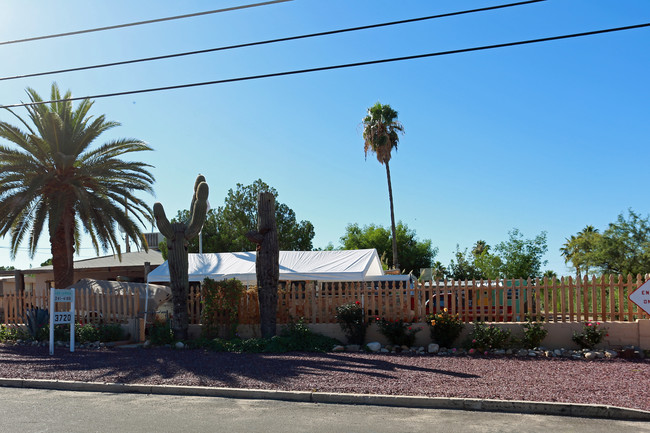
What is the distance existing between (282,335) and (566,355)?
22.5 ft

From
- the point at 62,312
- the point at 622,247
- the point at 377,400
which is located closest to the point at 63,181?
the point at 62,312

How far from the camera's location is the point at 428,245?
43.2 meters

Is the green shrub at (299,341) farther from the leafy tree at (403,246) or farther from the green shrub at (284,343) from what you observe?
the leafy tree at (403,246)

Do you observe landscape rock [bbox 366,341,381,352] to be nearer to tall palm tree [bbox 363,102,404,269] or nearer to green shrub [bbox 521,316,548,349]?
green shrub [bbox 521,316,548,349]

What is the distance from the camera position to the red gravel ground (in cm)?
845

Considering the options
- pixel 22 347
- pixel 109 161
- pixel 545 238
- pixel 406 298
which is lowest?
pixel 22 347

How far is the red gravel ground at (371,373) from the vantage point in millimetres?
8453

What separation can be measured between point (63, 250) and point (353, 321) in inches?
466

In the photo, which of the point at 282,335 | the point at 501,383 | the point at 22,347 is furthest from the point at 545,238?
the point at 22,347

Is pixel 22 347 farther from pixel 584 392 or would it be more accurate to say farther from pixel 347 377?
pixel 584 392

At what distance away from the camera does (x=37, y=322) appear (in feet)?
55.4

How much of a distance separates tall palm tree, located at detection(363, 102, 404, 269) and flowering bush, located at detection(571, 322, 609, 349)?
19.4 m

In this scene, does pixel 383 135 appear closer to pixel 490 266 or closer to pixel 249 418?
pixel 490 266

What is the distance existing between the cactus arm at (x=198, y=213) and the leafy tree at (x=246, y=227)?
19406 millimetres
